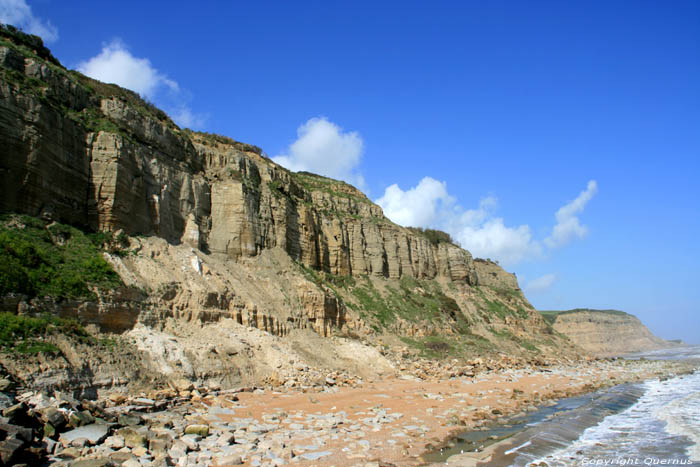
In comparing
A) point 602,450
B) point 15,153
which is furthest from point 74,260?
point 602,450

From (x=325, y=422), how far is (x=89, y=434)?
7.42m

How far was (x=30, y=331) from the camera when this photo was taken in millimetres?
14469

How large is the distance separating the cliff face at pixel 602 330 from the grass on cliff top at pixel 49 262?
10880 centimetres

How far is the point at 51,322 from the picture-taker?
51.2 feet

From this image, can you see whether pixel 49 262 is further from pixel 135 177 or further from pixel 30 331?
pixel 135 177

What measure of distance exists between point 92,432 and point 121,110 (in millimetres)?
21755

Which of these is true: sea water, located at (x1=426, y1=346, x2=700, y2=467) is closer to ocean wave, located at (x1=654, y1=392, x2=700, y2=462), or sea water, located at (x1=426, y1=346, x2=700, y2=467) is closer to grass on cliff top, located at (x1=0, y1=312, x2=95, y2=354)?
ocean wave, located at (x1=654, y1=392, x2=700, y2=462)

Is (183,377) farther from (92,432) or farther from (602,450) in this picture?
(602,450)

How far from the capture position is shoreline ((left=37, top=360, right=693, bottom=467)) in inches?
441

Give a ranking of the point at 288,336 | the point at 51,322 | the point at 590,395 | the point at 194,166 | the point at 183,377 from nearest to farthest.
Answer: the point at 51,322, the point at 183,377, the point at 590,395, the point at 288,336, the point at 194,166

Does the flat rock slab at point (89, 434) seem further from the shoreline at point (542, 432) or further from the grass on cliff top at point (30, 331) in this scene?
the shoreline at point (542, 432)

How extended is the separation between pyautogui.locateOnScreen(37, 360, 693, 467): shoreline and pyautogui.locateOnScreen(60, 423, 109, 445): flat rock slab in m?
0.22

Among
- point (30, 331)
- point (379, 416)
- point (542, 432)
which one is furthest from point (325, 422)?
point (30, 331)

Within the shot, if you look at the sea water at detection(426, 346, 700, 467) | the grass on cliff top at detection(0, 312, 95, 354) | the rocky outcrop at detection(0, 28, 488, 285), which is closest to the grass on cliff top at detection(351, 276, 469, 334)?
the rocky outcrop at detection(0, 28, 488, 285)
